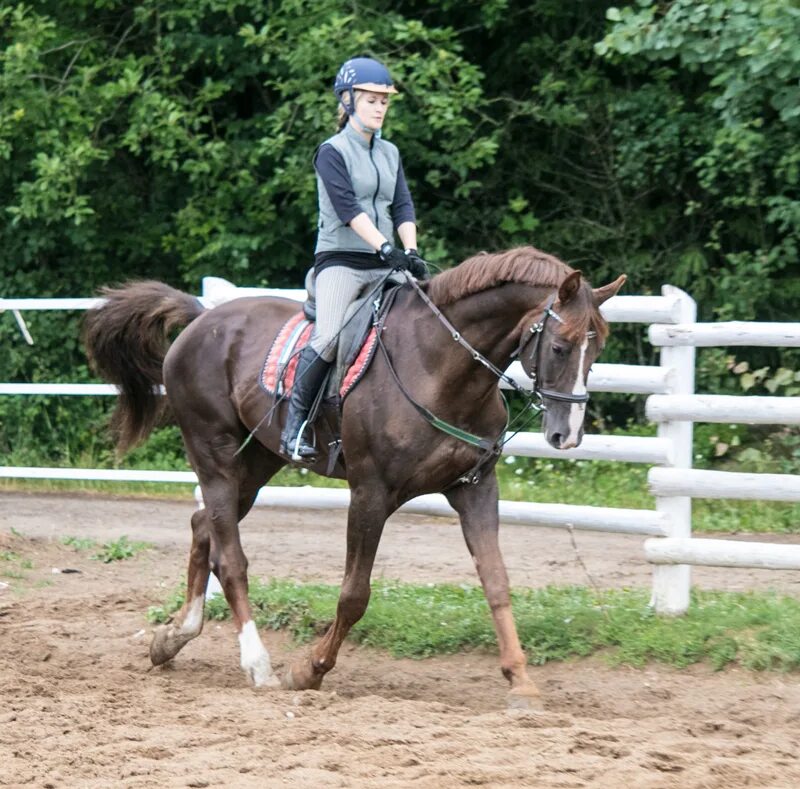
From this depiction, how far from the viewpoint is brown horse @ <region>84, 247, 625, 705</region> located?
555 cm

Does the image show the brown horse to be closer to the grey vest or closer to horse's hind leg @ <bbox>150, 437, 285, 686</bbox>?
horse's hind leg @ <bbox>150, 437, 285, 686</bbox>

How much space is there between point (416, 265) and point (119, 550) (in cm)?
429

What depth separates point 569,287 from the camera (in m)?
5.41

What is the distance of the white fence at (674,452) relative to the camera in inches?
260

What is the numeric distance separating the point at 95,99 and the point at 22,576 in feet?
20.2

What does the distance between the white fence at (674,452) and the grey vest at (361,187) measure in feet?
4.38

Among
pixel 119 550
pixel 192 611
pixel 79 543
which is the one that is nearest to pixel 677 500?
pixel 192 611

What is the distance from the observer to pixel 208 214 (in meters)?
13.7

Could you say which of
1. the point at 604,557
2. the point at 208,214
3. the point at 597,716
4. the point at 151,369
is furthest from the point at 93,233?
the point at 597,716

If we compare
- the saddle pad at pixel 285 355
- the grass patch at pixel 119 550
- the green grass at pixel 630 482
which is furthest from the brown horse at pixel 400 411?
the green grass at pixel 630 482

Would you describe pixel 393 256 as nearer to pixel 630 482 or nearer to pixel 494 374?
pixel 494 374

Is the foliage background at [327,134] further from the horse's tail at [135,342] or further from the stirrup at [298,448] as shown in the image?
the stirrup at [298,448]

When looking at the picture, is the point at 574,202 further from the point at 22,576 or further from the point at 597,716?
the point at 597,716

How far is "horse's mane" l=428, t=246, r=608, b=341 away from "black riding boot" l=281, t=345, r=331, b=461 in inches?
28.5
